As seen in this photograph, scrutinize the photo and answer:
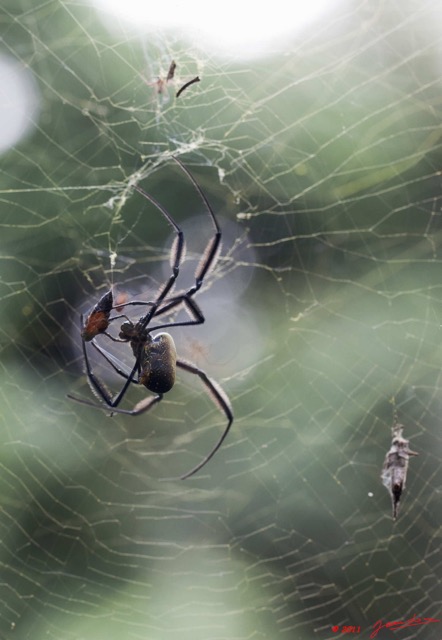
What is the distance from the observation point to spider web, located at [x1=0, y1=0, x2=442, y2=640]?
9.82 ft

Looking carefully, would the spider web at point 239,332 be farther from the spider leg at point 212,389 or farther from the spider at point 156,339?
the spider at point 156,339

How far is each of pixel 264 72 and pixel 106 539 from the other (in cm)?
240

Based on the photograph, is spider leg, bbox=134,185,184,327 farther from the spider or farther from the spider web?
the spider web

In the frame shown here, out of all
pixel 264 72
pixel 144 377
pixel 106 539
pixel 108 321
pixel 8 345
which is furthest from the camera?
pixel 106 539

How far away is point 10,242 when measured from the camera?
10.7ft

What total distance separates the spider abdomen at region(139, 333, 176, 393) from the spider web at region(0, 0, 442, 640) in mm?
495

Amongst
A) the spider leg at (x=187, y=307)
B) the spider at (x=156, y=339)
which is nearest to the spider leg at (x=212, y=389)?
the spider at (x=156, y=339)

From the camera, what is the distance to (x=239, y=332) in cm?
382

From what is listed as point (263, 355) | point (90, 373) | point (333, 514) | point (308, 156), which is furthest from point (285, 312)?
point (90, 373)

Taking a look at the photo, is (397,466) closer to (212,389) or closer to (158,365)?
(212,389)

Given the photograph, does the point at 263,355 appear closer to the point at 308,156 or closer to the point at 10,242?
the point at 308,156

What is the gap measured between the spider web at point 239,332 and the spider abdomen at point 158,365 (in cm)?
50

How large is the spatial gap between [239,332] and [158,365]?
5.54 ft

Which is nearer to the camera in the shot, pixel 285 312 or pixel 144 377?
pixel 144 377
